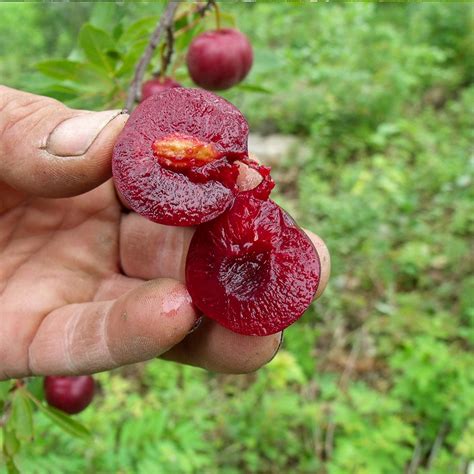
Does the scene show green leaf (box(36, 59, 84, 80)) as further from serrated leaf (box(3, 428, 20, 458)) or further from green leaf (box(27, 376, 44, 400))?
serrated leaf (box(3, 428, 20, 458))

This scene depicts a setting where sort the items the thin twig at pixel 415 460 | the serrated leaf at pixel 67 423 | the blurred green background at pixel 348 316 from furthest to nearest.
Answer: the thin twig at pixel 415 460 < the blurred green background at pixel 348 316 < the serrated leaf at pixel 67 423

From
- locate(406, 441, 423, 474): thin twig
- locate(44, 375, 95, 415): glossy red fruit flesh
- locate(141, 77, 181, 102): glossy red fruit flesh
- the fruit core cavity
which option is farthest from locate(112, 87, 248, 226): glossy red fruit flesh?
locate(406, 441, 423, 474): thin twig

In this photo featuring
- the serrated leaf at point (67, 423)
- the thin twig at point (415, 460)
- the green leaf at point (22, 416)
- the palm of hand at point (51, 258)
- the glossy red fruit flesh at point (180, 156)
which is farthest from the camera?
the thin twig at point (415, 460)

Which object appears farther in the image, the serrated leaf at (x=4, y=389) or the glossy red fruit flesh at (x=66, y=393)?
the glossy red fruit flesh at (x=66, y=393)

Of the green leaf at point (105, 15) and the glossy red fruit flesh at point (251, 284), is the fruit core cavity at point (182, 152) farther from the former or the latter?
the green leaf at point (105, 15)

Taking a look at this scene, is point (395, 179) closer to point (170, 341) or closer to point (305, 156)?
point (305, 156)

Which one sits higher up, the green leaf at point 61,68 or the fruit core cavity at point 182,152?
the fruit core cavity at point 182,152

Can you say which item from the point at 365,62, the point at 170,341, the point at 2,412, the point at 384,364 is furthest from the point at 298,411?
the point at 365,62

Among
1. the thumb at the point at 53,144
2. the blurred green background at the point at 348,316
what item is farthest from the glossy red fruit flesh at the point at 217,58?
the thumb at the point at 53,144
